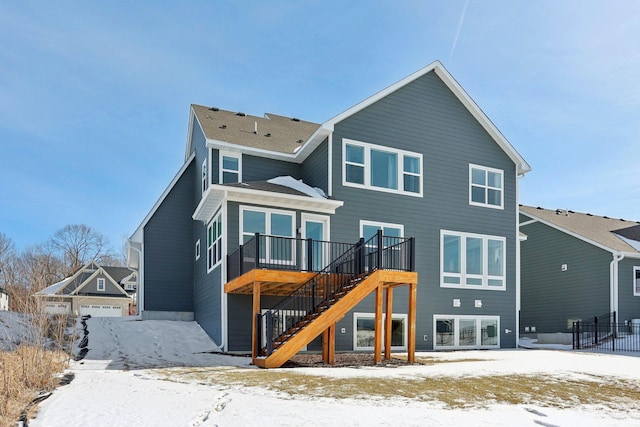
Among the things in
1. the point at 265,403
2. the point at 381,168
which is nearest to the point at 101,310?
the point at 381,168

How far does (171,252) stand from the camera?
2084 cm

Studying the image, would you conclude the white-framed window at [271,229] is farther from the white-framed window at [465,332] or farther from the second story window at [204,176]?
the white-framed window at [465,332]

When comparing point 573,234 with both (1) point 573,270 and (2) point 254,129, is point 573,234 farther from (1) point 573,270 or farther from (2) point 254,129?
(2) point 254,129

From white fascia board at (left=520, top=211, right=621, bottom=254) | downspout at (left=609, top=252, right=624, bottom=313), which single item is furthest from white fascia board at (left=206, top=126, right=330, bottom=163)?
downspout at (left=609, top=252, right=624, bottom=313)

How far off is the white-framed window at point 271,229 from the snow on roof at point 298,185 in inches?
36.7

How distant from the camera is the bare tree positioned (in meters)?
49.1

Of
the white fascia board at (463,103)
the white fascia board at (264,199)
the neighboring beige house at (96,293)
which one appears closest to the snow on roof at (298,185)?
the white fascia board at (264,199)

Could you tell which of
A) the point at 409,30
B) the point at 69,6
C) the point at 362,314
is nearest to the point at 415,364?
the point at 362,314

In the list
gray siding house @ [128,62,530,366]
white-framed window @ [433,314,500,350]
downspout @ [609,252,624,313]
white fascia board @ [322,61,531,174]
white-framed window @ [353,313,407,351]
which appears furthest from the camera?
downspout @ [609,252,624,313]

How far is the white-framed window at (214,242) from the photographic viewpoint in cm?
1634

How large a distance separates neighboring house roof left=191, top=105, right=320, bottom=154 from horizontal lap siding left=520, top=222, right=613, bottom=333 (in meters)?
12.8

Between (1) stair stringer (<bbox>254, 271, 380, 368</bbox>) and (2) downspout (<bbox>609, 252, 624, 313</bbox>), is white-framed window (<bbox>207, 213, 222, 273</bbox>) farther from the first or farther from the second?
(2) downspout (<bbox>609, 252, 624, 313</bbox>)

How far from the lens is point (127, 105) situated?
2084 cm

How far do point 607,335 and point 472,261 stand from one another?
7.32 metres
